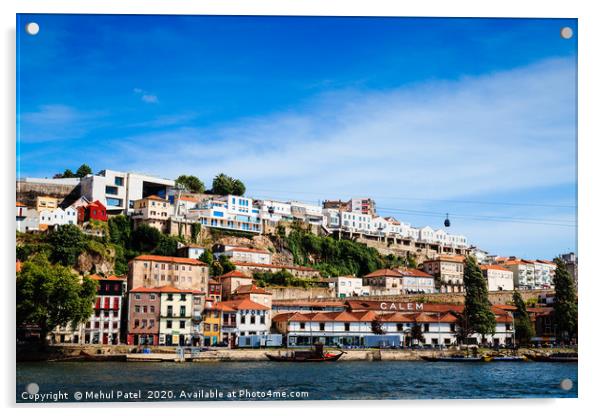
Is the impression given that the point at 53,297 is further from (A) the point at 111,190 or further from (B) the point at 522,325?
(B) the point at 522,325

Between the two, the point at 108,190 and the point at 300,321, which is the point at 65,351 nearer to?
the point at 300,321

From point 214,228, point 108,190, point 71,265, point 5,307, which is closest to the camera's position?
point 5,307

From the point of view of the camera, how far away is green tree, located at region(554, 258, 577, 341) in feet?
67.1

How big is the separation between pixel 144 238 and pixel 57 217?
18.2 feet

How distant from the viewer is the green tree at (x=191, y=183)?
37.0 meters

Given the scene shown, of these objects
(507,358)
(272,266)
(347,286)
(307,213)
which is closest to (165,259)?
(272,266)

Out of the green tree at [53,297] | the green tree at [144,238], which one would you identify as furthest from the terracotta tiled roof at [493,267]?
the green tree at [53,297]

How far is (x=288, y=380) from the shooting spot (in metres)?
15.2

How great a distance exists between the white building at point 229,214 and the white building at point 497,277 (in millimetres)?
13265

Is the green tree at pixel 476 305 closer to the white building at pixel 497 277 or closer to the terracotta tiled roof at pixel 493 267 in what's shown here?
the white building at pixel 497 277

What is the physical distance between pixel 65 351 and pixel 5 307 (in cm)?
927

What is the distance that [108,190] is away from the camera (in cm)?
3447

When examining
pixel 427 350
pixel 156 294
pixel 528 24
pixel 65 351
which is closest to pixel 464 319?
pixel 427 350

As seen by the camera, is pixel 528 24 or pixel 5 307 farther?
pixel 528 24
